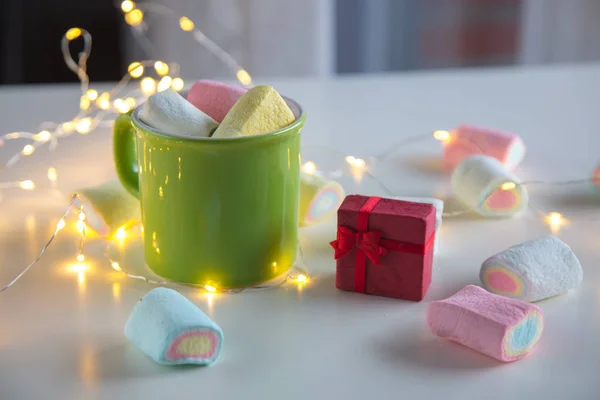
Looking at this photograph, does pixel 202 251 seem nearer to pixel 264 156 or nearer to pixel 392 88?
pixel 264 156

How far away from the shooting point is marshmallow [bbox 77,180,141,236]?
0.98 metres

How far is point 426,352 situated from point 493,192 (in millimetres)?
346

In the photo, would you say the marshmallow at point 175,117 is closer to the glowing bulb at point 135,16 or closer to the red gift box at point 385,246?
the red gift box at point 385,246

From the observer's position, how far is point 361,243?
86 cm

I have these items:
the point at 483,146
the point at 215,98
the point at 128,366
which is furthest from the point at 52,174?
the point at 483,146

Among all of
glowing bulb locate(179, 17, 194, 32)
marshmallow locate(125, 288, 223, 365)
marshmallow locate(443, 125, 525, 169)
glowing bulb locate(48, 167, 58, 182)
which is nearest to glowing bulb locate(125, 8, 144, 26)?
glowing bulb locate(179, 17, 194, 32)

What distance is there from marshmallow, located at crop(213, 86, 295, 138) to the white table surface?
17 centimetres

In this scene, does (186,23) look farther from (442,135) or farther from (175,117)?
(175,117)

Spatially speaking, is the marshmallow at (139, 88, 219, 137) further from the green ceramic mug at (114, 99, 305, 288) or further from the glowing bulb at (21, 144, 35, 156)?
the glowing bulb at (21, 144, 35, 156)

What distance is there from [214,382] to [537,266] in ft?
1.18

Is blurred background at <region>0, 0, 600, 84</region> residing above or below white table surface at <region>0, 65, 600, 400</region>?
above

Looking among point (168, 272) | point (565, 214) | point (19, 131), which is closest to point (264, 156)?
point (168, 272)

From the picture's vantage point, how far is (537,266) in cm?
86

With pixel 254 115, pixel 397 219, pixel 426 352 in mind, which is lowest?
pixel 426 352
